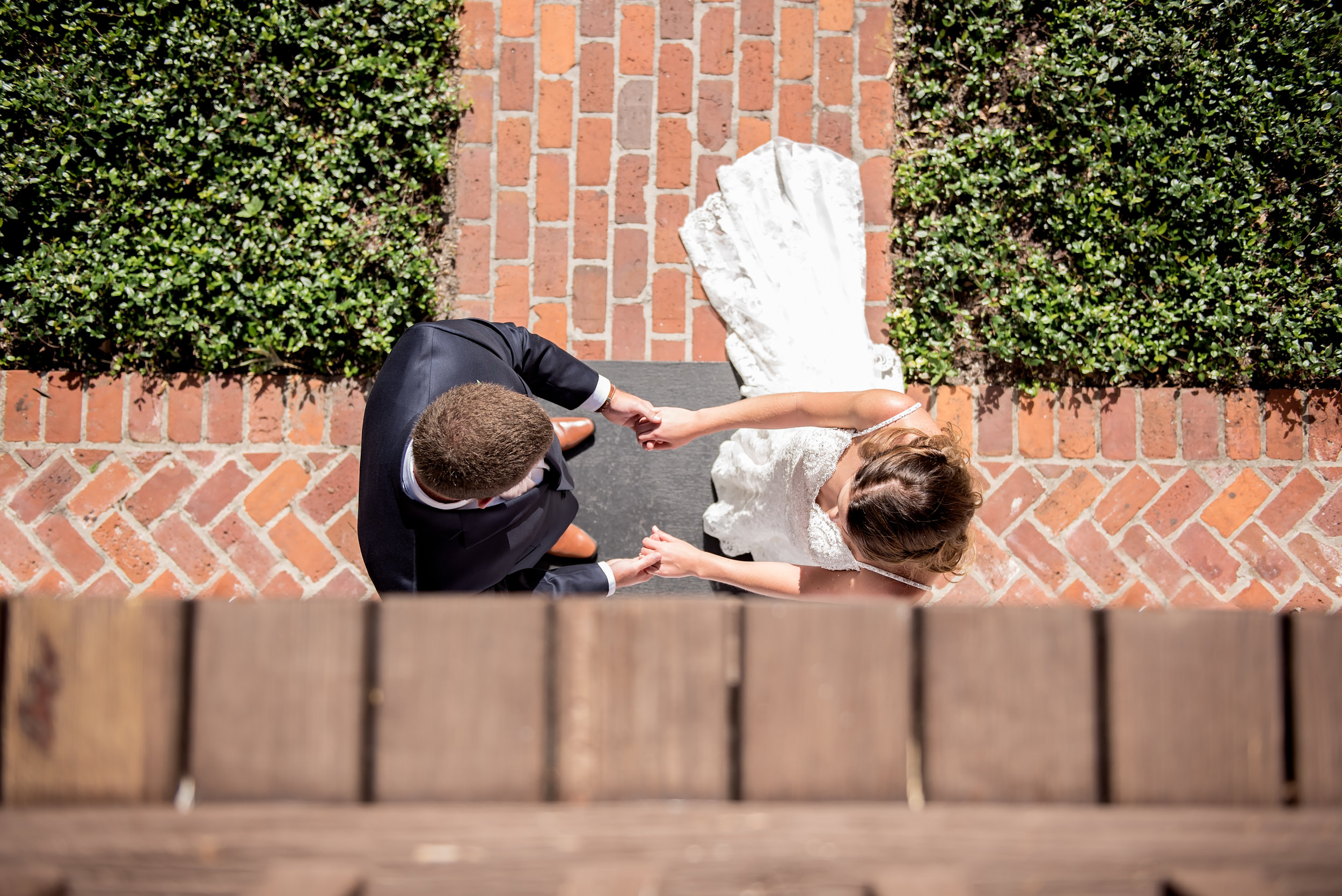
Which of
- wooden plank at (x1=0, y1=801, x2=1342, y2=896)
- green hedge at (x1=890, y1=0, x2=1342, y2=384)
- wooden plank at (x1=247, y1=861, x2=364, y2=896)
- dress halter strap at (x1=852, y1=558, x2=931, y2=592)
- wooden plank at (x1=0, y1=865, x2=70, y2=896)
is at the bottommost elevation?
wooden plank at (x1=0, y1=865, x2=70, y2=896)

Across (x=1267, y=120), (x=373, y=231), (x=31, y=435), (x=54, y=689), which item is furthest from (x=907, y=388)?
(x=31, y=435)

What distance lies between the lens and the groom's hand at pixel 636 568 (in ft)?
10.5

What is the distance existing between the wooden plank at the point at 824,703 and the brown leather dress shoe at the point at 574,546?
2.54m

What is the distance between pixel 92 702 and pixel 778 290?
3.08 meters

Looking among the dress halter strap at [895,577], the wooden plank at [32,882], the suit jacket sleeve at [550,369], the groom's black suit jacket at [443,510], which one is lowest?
the wooden plank at [32,882]

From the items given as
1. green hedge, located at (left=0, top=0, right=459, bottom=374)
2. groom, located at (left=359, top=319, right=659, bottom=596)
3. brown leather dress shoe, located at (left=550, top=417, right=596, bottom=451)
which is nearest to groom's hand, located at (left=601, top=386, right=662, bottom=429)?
groom, located at (left=359, top=319, right=659, bottom=596)

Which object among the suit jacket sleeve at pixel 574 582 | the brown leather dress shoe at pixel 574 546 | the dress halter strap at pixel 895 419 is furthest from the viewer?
the brown leather dress shoe at pixel 574 546

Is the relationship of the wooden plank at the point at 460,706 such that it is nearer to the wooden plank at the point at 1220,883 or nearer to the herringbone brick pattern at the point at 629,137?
the wooden plank at the point at 1220,883

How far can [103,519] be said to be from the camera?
3.60 metres

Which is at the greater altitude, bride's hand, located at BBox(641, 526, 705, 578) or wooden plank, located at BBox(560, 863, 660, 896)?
bride's hand, located at BBox(641, 526, 705, 578)

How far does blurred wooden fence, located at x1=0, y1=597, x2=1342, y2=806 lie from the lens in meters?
0.85

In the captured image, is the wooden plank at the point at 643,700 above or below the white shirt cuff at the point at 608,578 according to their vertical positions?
above

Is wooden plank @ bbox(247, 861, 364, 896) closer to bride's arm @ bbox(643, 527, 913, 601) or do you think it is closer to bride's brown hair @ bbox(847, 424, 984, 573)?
bride's brown hair @ bbox(847, 424, 984, 573)

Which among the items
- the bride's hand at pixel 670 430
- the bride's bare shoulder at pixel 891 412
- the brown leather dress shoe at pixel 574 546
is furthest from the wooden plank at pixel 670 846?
the brown leather dress shoe at pixel 574 546
